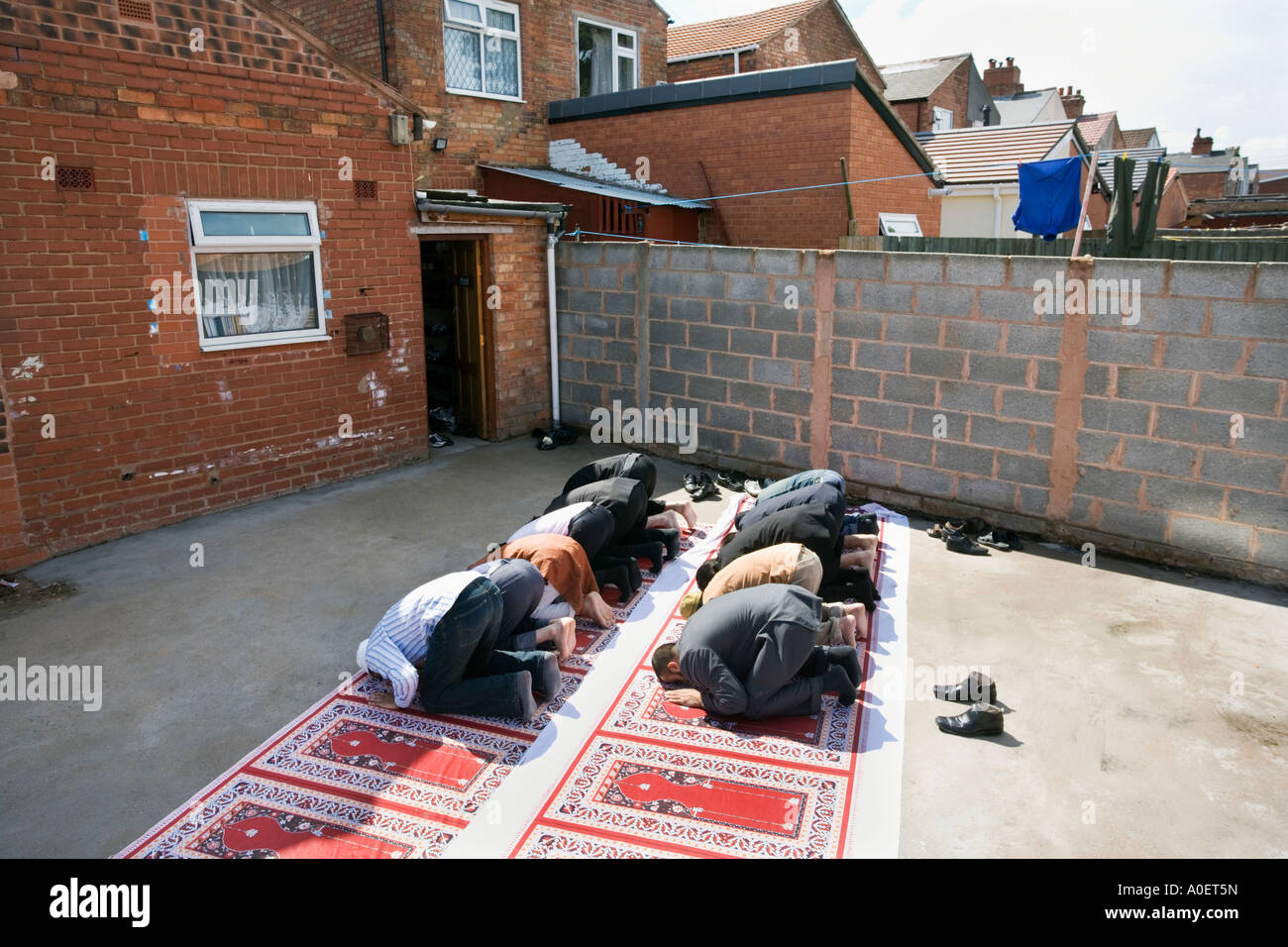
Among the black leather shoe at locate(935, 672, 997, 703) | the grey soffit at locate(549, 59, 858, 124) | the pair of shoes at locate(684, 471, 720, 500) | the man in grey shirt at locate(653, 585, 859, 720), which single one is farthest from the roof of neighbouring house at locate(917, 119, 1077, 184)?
the man in grey shirt at locate(653, 585, 859, 720)

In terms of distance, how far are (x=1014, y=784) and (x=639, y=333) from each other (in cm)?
682

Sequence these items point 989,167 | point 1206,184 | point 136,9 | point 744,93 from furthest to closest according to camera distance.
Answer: point 1206,184, point 989,167, point 744,93, point 136,9

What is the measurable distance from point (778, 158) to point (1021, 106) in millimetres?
25314

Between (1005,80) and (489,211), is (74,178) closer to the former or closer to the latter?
(489,211)

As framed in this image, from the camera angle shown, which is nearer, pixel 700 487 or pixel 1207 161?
pixel 700 487

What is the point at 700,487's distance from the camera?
911cm

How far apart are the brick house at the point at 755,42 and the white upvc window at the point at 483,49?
5.11 m

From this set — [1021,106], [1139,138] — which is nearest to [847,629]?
[1021,106]

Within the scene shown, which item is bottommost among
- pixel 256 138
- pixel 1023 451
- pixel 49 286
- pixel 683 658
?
pixel 683 658

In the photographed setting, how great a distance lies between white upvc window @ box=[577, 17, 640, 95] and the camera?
52.5 feet

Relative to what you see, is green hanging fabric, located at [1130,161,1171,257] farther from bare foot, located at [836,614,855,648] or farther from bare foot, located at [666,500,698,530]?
bare foot, located at [836,614,855,648]

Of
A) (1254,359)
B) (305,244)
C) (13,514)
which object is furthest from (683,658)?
(305,244)

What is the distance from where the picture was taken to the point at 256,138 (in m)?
8.00

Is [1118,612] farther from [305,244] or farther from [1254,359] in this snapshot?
[305,244]
